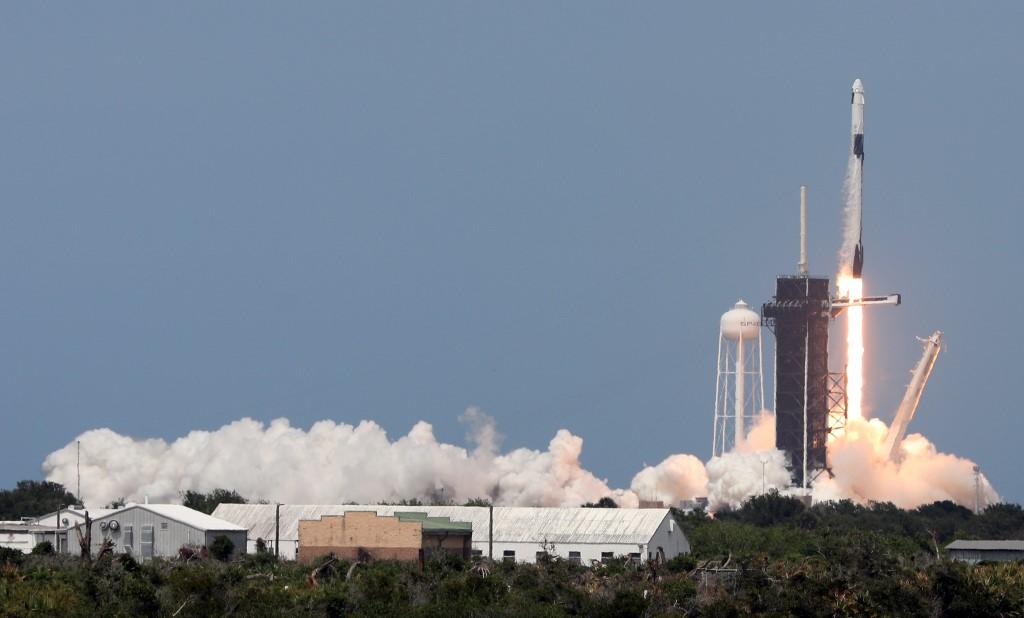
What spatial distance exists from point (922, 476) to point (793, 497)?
46.6ft

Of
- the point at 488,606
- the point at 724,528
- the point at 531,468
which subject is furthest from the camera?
the point at 531,468

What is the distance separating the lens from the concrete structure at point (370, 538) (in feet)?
291

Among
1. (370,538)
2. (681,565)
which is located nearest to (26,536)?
(370,538)

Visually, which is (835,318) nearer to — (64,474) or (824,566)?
(64,474)

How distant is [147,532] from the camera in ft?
299

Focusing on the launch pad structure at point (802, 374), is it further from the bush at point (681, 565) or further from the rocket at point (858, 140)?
the bush at point (681, 565)

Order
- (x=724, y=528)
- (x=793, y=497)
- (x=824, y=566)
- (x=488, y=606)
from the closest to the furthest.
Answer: (x=488, y=606) → (x=824, y=566) → (x=724, y=528) → (x=793, y=497)

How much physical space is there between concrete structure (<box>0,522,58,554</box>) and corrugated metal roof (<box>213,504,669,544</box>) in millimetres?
11358

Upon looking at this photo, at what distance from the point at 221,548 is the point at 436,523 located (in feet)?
31.6

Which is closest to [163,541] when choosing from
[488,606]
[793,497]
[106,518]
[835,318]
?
[106,518]

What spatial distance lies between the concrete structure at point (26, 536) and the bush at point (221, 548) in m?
7.24

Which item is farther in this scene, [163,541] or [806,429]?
[806,429]

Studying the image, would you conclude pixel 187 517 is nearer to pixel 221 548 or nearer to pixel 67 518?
pixel 221 548

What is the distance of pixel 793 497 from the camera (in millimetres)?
131750
